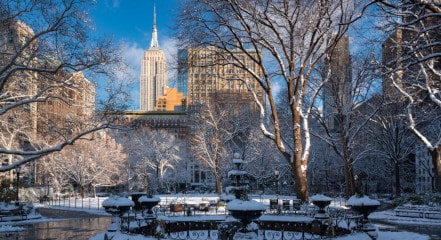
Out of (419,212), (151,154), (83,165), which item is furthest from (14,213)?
(151,154)

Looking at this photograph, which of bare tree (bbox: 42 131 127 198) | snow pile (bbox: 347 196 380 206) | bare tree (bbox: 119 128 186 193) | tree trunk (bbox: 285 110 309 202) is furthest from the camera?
bare tree (bbox: 119 128 186 193)

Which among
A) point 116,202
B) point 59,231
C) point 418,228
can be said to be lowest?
point 418,228

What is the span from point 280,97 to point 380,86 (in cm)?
1214

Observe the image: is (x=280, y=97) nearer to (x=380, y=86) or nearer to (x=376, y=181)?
(x=380, y=86)

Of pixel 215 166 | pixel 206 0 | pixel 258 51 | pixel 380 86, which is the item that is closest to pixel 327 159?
pixel 215 166

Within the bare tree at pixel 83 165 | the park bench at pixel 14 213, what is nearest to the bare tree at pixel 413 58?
the park bench at pixel 14 213

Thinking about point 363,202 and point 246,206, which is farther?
point 363,202

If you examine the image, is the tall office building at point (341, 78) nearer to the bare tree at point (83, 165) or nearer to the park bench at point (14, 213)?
the park bench at point (14, 213)

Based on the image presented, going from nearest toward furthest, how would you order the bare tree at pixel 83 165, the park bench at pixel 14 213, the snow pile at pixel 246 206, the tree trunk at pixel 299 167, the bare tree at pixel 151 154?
1. the snow pile at pixel 246 206
2. the tree trunk at pixel 299 167
3. the park bench at pixel 14 213
4. the bare tree at pixel 83 165
5. the bare tree at pixel 151 154

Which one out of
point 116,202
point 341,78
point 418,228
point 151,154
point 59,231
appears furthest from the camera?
point 151,154

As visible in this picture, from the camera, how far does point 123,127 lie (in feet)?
72.8

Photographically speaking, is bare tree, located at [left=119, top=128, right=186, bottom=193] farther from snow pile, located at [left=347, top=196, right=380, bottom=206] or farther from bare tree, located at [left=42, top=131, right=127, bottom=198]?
snow pile, located at [left=347, top=196, right=380, bottom=206]

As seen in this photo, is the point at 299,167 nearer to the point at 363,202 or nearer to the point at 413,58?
the point at 363,202

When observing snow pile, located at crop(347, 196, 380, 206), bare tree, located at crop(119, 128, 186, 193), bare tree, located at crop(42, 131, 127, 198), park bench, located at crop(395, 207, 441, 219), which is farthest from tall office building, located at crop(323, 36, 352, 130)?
bare tree, located at crop(119, 128, 186, 193)
